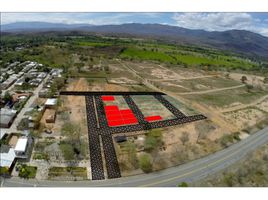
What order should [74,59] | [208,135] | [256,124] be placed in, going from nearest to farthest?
1. [208,135]
2. [256,124]
3. [74,59]

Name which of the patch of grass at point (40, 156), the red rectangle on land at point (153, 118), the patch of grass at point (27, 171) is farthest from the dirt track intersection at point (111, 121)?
the patch of grass at point (27, 171)

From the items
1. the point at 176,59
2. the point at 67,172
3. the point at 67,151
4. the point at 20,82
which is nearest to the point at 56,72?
the point at 20,82

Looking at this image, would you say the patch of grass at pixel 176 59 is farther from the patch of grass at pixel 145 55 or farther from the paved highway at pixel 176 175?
the paved highway at pixel 176 175

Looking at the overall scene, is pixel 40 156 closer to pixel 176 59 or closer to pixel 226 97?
pixel 226 97

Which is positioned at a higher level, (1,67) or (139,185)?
(1,67)

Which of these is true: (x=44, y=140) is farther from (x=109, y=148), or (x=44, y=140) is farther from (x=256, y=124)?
(x=256, y=124)

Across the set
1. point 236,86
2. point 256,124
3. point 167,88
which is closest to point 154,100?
point 167,88
